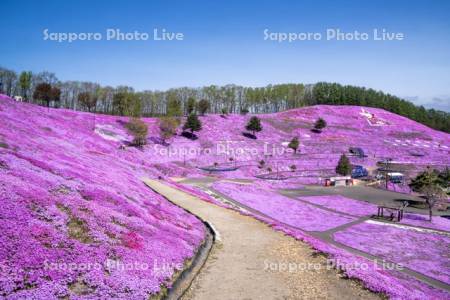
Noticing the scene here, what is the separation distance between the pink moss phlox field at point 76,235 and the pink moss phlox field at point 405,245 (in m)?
17.6

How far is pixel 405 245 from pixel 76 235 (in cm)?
3298

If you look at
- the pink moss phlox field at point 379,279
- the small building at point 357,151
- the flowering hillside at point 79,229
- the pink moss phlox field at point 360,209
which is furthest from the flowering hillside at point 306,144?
the pink moss phlox field at point 379,279

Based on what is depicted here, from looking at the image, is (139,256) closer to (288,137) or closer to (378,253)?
(378,253)

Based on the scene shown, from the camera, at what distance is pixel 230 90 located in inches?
7023

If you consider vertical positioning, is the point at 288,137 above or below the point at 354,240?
above

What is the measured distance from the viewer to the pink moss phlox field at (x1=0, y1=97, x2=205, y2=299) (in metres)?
13.3

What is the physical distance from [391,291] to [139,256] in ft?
43.3

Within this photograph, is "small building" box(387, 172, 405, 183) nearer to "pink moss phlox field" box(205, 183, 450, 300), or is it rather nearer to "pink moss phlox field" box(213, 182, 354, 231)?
"pink moss phlox field" box(213, 182, 354, 231)

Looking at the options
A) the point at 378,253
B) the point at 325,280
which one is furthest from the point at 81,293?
the point at 378,253

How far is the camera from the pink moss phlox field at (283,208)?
41875 millimetres

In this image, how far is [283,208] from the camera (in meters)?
48.2

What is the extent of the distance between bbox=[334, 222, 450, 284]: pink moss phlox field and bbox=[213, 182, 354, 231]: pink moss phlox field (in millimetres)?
3264

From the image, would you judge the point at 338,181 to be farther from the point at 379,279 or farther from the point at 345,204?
the point at 379,279

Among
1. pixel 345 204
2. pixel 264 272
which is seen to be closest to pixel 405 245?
pixel 345 204
